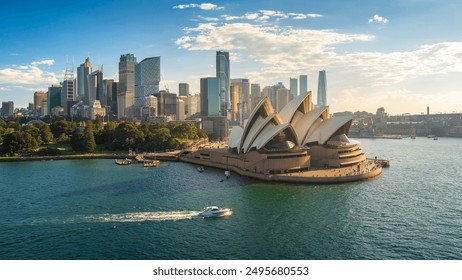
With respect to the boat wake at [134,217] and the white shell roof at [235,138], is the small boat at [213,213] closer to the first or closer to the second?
the boat wake at [134,217]

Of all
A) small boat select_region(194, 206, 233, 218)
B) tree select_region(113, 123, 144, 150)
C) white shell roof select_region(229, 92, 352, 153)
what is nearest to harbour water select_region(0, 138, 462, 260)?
small boat select_region(194, 206, 233, 218)

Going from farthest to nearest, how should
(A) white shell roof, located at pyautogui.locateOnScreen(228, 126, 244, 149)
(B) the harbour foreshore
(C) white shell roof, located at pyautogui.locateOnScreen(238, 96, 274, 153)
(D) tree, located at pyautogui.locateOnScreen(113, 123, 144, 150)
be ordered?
(D) tree, located at pyautogui.locateOnScreen(113, 123, 144, 150)
(A) white shell roof, located at pyautogui.locateOnScreen(228, 126, 244, 149)
(C) white shell roof, located at pyautogui.locateOnScreen(238, 96, 274, 153)
(B) the harbour foreshore

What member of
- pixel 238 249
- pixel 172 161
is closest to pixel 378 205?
pixel 238 249

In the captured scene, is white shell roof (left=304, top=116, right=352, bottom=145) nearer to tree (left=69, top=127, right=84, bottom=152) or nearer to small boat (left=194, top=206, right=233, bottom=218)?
small boat (left=194, top=206, right=233, bottom=218)

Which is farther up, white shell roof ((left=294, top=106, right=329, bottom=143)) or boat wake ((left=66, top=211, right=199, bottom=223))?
white shell roof ((left=294, top=106, right=329, bottom=143))

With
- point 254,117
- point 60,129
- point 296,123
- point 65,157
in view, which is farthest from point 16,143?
point 296,123
